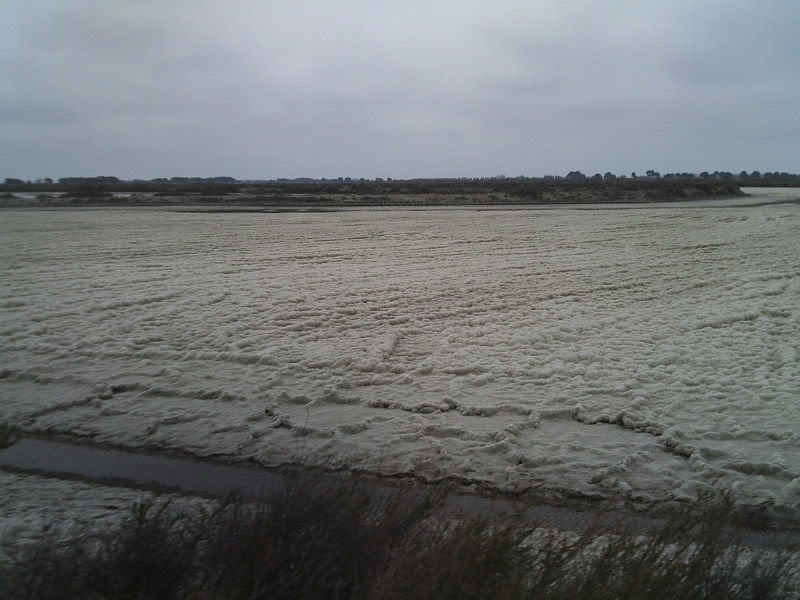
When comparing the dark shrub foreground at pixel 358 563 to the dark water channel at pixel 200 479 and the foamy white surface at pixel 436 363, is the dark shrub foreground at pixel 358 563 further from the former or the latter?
the foamy white surface at pixel 436 363

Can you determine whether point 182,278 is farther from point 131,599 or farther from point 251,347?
point 131,599

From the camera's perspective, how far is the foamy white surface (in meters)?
6.19

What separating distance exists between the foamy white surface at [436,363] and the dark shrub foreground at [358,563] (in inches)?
78.7

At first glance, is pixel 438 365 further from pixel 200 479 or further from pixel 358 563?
pixel 358 563

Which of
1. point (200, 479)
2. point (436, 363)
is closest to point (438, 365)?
point (436, 363)

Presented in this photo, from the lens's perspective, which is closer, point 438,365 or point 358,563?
point 358,563

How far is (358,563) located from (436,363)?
5381 millimetres

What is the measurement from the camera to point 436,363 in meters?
8.78

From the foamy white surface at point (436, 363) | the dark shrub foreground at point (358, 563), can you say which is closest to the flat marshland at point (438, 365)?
the foamy white surface at point (436, 363)

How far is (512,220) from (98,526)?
2798 centimetres

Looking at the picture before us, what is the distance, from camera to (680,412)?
23.0 feet

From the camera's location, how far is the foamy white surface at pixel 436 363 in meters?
6.19

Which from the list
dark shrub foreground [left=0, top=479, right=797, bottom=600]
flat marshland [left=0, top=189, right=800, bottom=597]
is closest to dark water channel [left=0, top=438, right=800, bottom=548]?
flat marshland [left=0, top=189, right=800, bottom=597]

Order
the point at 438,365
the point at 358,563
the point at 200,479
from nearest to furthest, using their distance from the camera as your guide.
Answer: the point at 358,563 → the point at 200,479 → the point at 438,365
